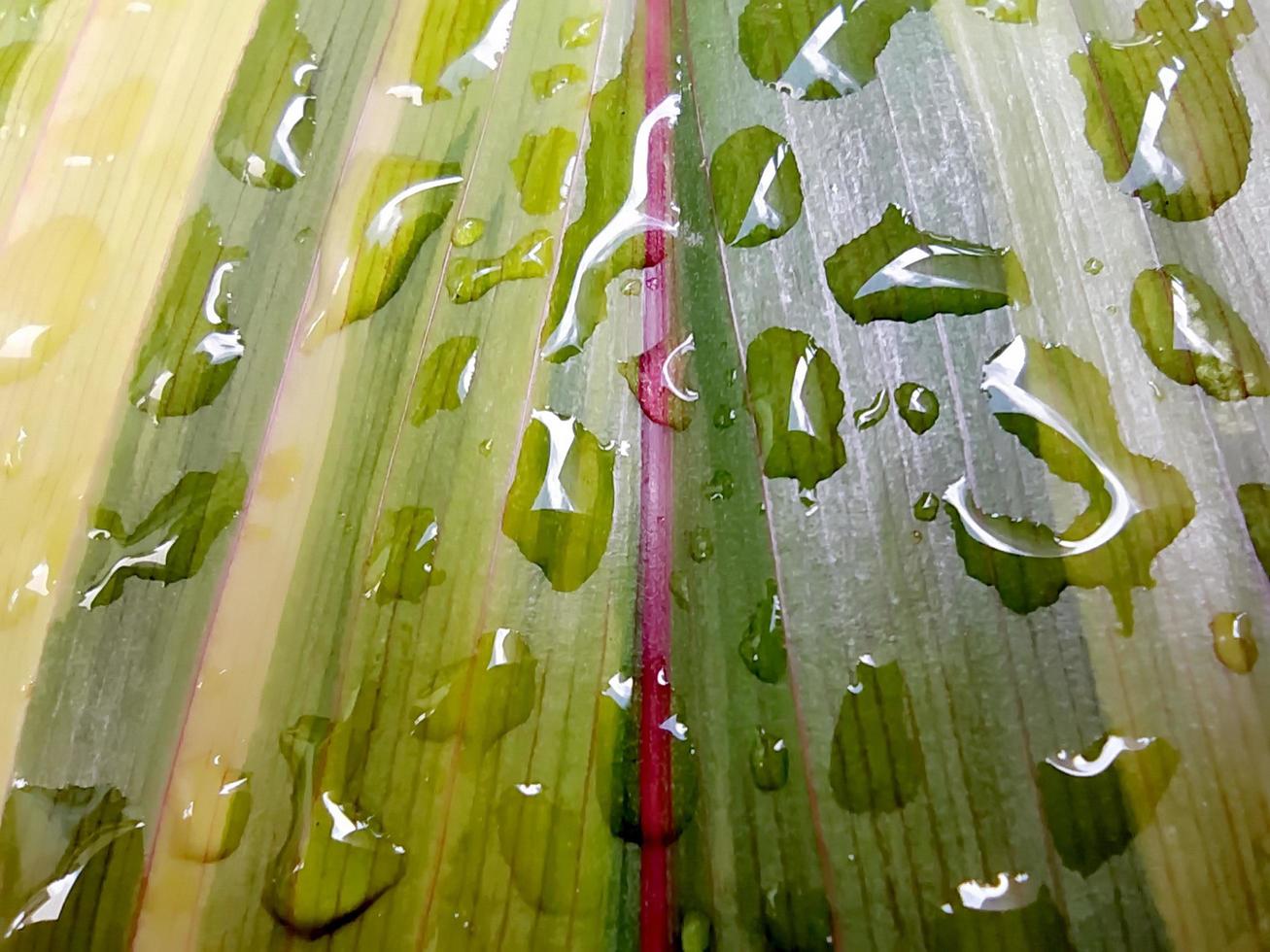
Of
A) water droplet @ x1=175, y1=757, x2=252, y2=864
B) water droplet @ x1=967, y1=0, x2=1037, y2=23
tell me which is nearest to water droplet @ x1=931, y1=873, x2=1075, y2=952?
water droplet @ x1=175, y1=757, x2=252, y2=864

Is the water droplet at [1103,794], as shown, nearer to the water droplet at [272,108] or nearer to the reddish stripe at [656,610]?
the reddish stripe at [656,610]

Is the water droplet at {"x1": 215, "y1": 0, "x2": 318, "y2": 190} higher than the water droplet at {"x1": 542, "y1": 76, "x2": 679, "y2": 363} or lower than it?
higher

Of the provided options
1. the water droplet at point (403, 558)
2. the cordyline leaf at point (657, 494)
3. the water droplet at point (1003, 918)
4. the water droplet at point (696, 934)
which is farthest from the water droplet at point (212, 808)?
the water droplet at point (1003, 918)

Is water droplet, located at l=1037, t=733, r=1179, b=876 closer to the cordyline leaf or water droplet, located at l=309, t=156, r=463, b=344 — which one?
the cordyline leaf

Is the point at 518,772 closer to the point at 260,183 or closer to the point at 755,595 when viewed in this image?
the point at 755,595

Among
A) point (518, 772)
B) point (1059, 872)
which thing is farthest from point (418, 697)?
point (1059, 872)
